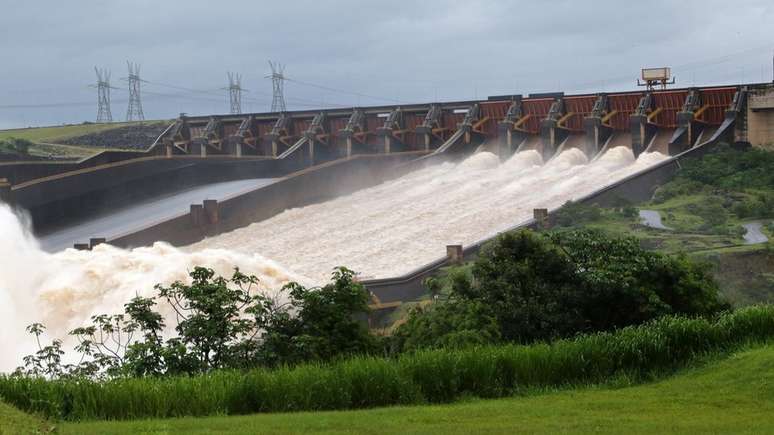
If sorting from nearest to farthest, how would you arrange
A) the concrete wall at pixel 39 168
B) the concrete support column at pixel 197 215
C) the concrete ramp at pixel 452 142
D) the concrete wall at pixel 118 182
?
the concrete support column at pixel 197 215
the concrete wall at pixel 118 182
the concrete wall at pixel 39 168
the concrete ramp at pixel 452 142

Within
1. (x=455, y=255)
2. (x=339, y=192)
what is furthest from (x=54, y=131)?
(x=455, y=255)

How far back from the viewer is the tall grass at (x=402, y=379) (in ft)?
50.7

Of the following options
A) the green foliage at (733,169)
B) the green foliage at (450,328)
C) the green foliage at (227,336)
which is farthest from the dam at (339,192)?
the green foliage at (450,328)

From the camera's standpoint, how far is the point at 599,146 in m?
56.6

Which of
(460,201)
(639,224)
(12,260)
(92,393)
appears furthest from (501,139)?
(92,393)

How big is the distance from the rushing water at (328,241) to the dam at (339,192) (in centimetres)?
9

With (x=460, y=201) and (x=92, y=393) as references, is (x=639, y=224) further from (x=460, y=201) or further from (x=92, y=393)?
(x=92, y=393)

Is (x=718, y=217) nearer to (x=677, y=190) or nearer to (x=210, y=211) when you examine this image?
(x=677, y=190)

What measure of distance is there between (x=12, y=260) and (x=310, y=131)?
32.0 m

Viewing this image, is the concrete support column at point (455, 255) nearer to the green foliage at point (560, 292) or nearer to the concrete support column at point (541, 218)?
the concrete support column at point (541, 218)

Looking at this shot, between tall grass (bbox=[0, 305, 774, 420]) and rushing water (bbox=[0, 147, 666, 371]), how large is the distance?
522 inches

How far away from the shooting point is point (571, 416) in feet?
48.4

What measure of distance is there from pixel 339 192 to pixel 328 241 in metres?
10.5

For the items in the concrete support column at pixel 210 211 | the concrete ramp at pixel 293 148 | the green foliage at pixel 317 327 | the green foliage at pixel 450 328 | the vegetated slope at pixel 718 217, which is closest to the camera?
the green foliage at pixel 317 327
